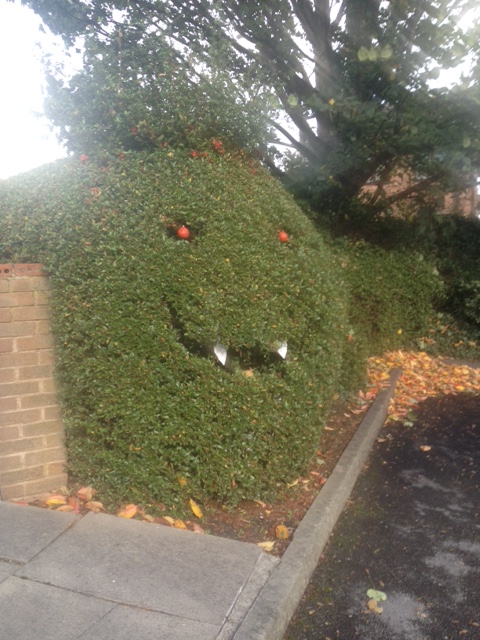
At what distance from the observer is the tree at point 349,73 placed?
786 centimetres

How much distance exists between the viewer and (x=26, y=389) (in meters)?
4.16

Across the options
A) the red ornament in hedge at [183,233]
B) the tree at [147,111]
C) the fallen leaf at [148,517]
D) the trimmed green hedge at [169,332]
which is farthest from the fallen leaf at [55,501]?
the tree at [147,111]

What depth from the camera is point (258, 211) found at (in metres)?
4.68

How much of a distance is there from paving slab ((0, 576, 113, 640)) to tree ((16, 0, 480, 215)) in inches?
217

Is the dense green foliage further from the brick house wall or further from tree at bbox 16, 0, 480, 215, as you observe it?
the brick house wall

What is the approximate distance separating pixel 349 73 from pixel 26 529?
7094 millimetres

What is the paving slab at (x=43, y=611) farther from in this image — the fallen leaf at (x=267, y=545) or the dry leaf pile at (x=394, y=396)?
the fallen leaf at (x=267, y=545)

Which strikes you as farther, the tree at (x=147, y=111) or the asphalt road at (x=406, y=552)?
the tree at (x=147, y=111)

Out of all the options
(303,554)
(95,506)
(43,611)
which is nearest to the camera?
(43,611)

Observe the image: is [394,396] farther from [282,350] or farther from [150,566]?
[150,566]

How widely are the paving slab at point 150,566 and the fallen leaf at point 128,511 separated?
57 mm

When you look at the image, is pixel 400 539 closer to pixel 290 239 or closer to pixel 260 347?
pixel 260 347

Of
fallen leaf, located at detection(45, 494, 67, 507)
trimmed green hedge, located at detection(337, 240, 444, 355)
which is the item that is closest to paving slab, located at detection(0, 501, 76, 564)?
fallen leaf, located at detection(45, 494, 67, 507)

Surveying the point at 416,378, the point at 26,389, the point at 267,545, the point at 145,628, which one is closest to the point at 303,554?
the point at 267,545
